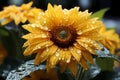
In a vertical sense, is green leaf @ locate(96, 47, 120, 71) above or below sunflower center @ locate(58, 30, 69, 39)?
below

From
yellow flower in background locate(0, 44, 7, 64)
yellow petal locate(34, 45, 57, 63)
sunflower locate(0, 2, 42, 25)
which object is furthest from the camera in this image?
yellow flower in background locate(0, 44, 7, 64)

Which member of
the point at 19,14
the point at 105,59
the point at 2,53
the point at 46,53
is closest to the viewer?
the point at 46,53

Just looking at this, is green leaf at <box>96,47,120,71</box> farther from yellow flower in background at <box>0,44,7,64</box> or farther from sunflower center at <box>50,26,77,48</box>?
yellow flower in background at <box>0,44,7,64</box>

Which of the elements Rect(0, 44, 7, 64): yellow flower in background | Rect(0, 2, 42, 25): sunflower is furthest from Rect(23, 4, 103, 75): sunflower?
Rect(0, 44, 7, 64): yellow flower in background

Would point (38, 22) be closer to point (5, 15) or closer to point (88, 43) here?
point (88, 43)

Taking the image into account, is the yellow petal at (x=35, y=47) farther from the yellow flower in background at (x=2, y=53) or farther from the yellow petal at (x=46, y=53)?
the yellow flower in background at (x=2, y=53)

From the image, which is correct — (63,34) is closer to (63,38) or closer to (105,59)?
(63,38)

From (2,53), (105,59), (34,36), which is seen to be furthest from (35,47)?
(2,53)

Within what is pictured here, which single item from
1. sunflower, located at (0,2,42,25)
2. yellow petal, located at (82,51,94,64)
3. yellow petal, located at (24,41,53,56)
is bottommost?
yellow petal, located at (82,51,94,64)
